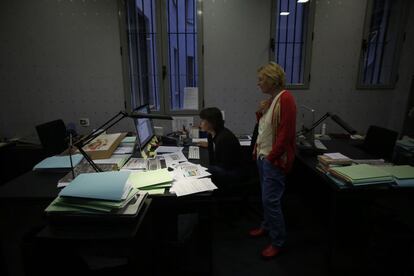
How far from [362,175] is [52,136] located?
2.89m

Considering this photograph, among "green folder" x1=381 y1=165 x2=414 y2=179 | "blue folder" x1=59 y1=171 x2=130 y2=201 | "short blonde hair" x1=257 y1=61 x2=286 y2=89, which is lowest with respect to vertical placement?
"green folder" x1=381 y1=165 x2=414 y2=179

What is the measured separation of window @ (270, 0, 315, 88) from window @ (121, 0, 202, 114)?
93cm

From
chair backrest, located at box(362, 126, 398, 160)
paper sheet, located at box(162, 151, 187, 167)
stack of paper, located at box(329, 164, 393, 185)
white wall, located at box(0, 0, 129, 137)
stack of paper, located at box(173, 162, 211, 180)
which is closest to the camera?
stack of paper, located at box(329, 164, 393, 185)

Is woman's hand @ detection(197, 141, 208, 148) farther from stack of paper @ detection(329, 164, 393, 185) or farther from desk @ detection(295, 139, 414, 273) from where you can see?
stack of paper @ detection(329, 164, 393, 185)

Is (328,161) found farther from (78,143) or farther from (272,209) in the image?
(78,143)

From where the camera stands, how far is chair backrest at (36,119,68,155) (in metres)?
2.69

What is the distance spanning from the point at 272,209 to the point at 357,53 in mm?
2342

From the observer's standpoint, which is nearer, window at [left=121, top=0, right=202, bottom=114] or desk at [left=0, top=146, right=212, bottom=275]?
desk at [left=0, top=146, right=212, bottom=275]

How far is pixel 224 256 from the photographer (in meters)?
2.15

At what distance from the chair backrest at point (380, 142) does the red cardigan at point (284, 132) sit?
1.21 m

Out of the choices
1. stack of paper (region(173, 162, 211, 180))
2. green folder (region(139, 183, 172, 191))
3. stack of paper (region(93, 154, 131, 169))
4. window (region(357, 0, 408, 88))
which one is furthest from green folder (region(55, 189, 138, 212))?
window (region(357, 0, 408, 88))

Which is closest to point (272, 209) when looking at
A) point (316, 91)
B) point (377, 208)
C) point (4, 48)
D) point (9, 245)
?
point (377, 208)

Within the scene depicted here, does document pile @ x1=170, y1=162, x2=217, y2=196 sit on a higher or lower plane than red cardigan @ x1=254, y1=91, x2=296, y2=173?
lower

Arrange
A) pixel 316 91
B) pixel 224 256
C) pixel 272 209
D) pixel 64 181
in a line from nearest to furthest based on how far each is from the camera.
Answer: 1. pixel 64 181
2. pixel 272 209
3. pixel 224 256
4. pixel 316 91
